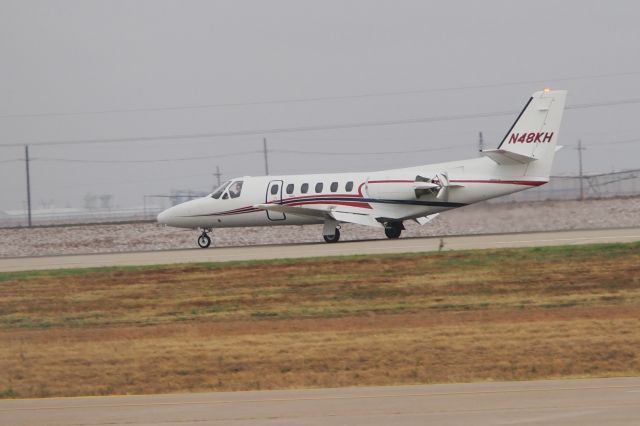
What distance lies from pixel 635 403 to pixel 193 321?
531 inches

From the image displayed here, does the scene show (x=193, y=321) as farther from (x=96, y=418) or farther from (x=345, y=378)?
(x=96, y=418)

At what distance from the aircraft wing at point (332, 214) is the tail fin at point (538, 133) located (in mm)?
5512

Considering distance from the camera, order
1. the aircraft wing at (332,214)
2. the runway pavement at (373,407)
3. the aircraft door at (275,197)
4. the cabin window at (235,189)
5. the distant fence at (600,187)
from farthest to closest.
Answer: the distant fence at (600,187) < the cabin window at (235,189) < the aircraft door at (275,197) < the aircraft wing at (332,214) < the runway pavement at (373,407)

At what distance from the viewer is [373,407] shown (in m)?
14.2

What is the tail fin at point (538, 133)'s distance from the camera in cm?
3894

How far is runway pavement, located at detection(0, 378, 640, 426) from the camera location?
1295 cm

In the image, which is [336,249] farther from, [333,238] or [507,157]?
[507,157]

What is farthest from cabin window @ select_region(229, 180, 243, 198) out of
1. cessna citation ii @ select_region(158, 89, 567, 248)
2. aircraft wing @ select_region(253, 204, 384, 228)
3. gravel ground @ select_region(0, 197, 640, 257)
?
gravel ground @ select_region(0, 197, 640, 257)

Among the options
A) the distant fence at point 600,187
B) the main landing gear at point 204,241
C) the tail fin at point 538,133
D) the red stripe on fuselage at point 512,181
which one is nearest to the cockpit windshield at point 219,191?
the main landing gear at point 204,241

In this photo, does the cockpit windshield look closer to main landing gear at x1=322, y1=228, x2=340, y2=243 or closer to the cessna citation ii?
the cessna citation ii

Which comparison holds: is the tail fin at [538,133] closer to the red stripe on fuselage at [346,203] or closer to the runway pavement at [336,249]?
the runway pavement at [336,249]

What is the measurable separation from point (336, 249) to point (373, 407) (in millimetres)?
24905

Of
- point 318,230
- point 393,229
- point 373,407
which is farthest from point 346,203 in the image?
point 373,407

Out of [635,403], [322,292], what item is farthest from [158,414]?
[322,292]
